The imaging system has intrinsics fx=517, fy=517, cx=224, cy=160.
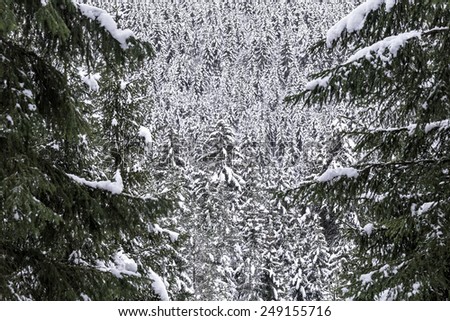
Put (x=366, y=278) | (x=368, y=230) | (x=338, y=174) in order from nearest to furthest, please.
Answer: (x=366, y=278) → (x=338, y=174) → (x=368, y=230)

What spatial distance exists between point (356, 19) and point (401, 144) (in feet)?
4.83

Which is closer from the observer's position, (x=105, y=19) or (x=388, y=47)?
(x=388, y=47)

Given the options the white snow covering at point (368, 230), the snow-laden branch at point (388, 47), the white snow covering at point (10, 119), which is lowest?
the white snow covering at point (368, 230)

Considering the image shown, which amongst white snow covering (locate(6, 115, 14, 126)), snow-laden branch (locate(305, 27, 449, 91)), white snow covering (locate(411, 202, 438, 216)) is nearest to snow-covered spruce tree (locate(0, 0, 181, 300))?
white snow covering (locate(6, 115, 14, 126))

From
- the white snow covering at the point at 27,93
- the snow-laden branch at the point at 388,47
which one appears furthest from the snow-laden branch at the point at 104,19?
the snow-laden branch at the point at 388,47

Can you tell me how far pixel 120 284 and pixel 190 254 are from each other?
25290 millimetres

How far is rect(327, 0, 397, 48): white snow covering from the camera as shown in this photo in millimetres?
4879

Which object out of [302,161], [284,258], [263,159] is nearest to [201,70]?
[302,161]

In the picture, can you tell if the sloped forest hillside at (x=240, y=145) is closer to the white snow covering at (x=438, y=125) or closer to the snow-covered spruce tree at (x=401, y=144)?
the snow-covered spruce tree at (x=401, y=144)

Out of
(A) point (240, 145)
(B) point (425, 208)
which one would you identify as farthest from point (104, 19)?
(A) point (240, 145)

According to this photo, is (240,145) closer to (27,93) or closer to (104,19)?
(104,19)

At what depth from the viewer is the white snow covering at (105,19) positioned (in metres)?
4.82

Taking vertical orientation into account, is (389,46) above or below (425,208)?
above

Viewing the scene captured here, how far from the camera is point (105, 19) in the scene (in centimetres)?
483
